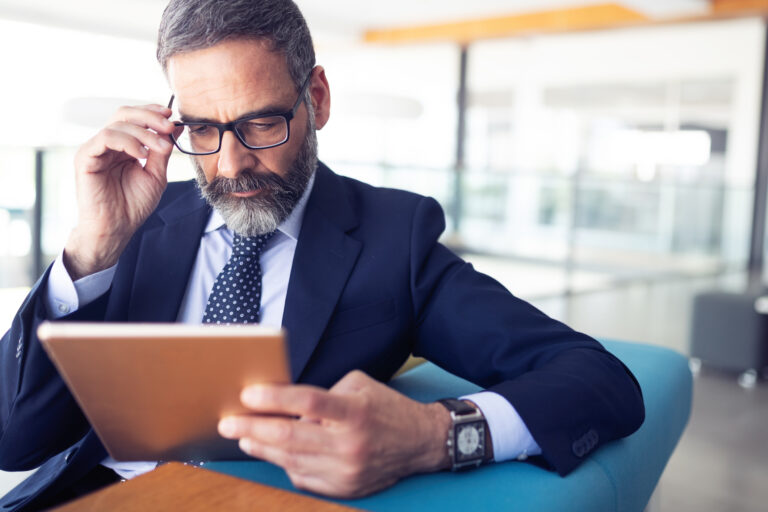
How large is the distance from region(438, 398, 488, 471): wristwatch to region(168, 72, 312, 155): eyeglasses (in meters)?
0.62

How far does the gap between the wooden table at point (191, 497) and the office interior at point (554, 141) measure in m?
1.90

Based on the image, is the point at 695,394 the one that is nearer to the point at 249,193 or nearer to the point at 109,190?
the point at 249,193

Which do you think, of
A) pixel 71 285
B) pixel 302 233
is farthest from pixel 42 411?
pixel 302 233

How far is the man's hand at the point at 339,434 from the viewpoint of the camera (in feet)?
2.76

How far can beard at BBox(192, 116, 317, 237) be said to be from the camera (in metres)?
1.44

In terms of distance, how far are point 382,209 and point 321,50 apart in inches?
449

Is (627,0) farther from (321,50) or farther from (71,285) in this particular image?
(71,285)

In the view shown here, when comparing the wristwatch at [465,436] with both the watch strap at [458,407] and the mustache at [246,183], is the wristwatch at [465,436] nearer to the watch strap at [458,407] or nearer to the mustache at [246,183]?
the watch strap at [458,407]

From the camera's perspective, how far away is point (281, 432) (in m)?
0.88

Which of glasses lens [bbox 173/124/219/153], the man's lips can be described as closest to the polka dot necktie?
the man's lips

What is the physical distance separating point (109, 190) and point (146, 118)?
165 millimetres

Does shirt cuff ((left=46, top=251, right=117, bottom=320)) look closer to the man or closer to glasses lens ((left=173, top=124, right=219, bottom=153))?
the man

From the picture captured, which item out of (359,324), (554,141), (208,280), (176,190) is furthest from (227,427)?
(554,141)

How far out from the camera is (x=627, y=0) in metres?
7.34
